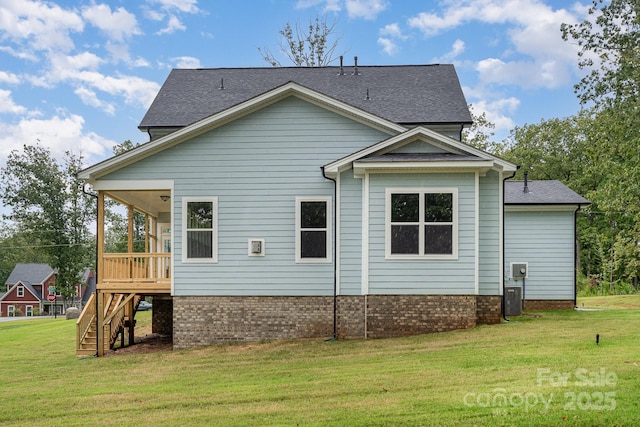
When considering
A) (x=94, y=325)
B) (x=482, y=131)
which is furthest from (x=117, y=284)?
(x=482, y=131)

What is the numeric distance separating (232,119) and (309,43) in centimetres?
2046

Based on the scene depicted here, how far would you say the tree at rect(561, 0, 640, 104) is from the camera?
51.6 ft

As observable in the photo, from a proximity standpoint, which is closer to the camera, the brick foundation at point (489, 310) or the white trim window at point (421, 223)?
the white trim window at point (421, 223)

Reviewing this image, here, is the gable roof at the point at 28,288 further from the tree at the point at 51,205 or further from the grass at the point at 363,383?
the grass at the point at 363,383

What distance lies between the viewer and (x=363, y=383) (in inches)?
296

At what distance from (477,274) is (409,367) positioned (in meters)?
3.74

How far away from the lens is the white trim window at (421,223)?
11398 millimetres

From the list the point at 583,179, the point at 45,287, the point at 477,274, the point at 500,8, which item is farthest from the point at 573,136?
the point at 45,287

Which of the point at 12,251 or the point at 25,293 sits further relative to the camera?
the point at 12,251

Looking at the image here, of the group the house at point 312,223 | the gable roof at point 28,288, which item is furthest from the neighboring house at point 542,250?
the gable roof at point 28,288

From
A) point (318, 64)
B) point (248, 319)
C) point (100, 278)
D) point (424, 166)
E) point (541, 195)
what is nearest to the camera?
point (424, 166)

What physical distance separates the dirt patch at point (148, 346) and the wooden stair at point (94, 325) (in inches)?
15.4

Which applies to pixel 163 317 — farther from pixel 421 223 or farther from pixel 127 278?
pixel 421 223

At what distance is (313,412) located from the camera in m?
6.27
